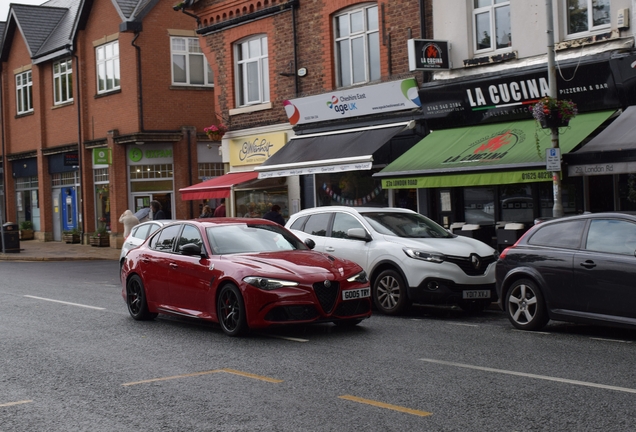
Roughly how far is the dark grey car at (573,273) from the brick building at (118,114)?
77.3 ft

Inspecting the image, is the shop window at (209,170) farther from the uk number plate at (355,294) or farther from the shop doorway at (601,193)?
the uk number plate at (355,294)

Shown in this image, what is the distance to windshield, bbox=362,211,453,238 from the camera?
13.8 meters

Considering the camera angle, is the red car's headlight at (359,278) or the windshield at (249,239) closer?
the red car's headlight at (359,278)

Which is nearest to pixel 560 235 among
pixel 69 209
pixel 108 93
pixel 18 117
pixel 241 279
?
pixel 241 279

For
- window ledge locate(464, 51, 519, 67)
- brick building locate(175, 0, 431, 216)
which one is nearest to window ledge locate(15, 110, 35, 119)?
brick building locate(175, 0, 431, 216)

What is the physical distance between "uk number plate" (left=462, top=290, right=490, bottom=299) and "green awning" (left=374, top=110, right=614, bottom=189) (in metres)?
3.92

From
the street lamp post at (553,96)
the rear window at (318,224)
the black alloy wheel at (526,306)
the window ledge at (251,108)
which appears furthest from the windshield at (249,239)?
the window ledge at (251,108)

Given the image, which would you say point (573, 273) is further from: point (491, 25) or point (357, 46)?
point (357, 46)

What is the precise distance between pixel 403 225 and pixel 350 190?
29.7ft

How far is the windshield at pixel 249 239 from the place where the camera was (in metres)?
11.4

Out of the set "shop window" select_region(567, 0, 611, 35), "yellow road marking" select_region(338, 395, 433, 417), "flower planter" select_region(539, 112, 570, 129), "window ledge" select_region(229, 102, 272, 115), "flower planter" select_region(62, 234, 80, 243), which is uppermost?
"shop window" select_region(567, 0, 611, 35)

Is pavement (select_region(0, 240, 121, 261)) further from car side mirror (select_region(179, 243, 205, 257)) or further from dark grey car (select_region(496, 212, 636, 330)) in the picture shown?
dark grey car (select_region(496, 212, 636, 330))

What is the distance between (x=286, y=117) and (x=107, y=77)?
12.8 m

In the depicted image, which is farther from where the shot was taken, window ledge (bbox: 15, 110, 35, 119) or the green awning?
window ledge (bbox: 15, 110, 35, 119)
